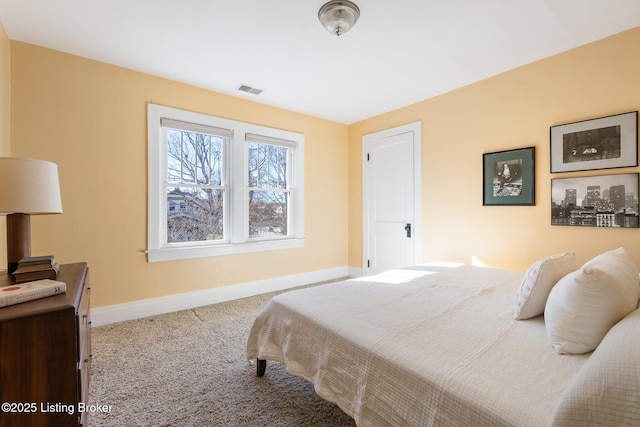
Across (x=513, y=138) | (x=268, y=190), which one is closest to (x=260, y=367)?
(x=268, y=190)

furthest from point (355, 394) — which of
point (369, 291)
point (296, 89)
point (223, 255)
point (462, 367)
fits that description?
point (296, 89)

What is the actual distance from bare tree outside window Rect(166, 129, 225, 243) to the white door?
219cm

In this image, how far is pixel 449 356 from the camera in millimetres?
1137

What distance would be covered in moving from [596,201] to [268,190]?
3.44 metres

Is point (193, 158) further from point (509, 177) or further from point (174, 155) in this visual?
point (509, 177)

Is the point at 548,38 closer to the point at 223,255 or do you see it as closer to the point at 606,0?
the point at 606,0

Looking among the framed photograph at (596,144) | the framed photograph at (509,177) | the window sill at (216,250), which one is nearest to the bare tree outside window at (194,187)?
the window sill at (216,250)

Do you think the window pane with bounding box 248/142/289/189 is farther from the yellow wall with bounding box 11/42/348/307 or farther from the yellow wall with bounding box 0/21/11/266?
the yellow wall with bounding box 0/21/11/266

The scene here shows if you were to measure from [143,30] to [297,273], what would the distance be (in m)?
3.22

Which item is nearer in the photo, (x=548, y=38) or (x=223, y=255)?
(x=548, y=38)

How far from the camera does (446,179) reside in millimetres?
3463

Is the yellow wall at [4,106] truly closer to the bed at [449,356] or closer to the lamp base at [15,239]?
the lamp base at [15,239]

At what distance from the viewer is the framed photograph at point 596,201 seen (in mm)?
2256

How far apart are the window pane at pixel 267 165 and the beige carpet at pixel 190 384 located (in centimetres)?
194
